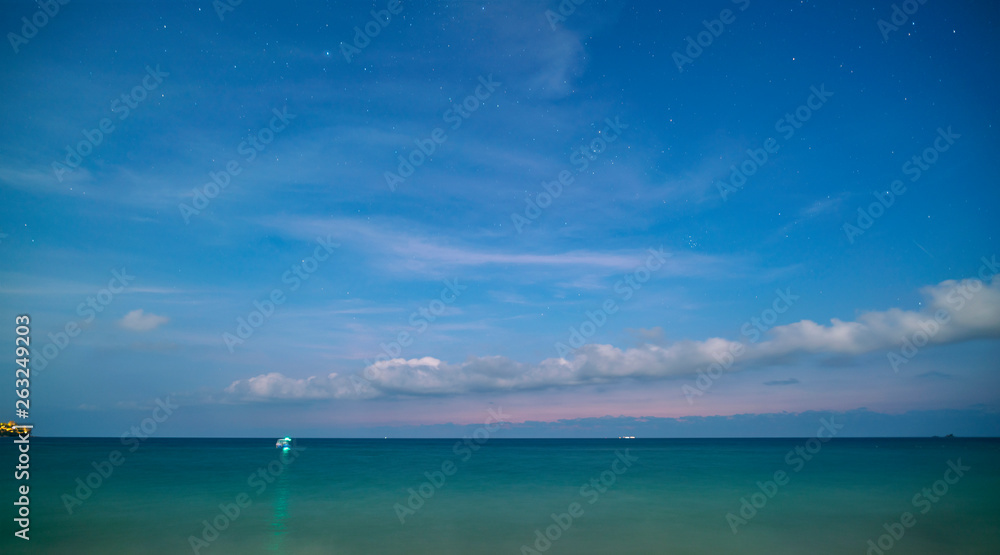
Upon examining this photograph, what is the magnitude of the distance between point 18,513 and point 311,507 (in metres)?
11.0

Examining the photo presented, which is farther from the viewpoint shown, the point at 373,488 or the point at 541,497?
the point at 373,488

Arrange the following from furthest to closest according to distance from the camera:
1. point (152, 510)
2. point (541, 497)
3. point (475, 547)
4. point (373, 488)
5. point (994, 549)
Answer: point (373, 488)
point (541, 497)
point (152, 510)
point (475, 547)
point (994, 549)

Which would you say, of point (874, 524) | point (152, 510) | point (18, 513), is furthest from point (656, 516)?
point (18, 513)

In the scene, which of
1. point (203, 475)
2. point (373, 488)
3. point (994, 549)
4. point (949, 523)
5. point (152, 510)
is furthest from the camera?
point (203, 475)

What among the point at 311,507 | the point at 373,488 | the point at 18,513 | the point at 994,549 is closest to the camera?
the point at 994,549

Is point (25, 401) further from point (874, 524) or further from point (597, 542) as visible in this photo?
point (874, 524)

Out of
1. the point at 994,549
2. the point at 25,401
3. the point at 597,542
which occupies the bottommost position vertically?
the point at 994,549

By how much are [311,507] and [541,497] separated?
466 inches

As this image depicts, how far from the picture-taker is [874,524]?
20.0m

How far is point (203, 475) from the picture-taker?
41.7m

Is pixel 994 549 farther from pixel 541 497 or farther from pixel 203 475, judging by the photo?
pixel 203 475

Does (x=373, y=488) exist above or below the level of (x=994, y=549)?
above

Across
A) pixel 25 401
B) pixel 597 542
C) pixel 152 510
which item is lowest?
pixel 597 542

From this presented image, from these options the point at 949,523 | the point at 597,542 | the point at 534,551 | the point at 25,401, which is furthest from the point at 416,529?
the point at 949,523
